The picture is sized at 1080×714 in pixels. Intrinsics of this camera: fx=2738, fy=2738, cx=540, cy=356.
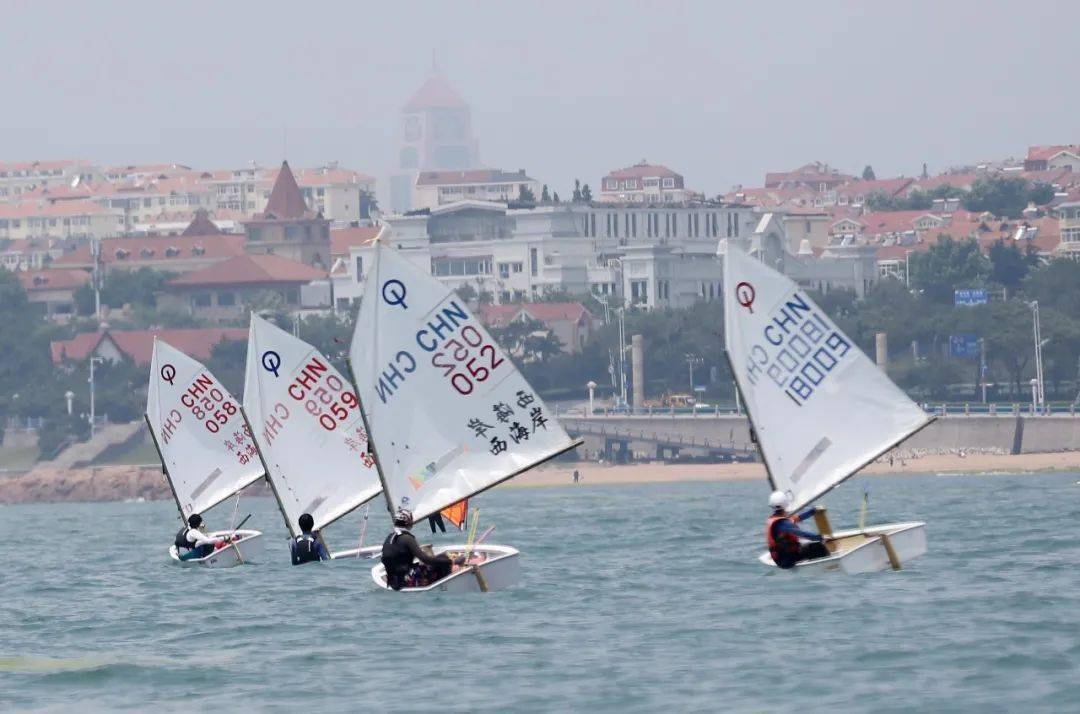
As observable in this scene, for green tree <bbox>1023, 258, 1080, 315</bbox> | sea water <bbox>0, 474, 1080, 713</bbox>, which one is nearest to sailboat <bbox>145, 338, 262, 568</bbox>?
sea water <bbox>0, 474, 1080, 713</bbox>

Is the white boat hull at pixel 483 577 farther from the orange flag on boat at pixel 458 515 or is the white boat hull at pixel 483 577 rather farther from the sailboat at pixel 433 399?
the orange flag on boat at pixel 458 515

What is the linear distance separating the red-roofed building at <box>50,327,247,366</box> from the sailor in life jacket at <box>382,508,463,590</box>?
133 m

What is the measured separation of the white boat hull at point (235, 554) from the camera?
4928cm

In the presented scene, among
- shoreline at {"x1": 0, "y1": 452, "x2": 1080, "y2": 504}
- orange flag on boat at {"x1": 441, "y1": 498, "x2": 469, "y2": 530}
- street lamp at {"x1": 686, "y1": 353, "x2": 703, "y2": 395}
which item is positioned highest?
orange flag on boat at {"x1": 441, "y1": 498, "x2": 469, "y2": 530}

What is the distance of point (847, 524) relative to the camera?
2343 inches

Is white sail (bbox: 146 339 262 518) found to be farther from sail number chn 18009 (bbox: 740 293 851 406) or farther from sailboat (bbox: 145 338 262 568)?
sail number chn 18009 (bbox: 740 293 851 406)

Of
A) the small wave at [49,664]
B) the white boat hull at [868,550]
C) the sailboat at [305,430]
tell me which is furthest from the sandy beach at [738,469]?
the small wave at [49,664]

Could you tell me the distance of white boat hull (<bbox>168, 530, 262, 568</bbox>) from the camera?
49281 mm

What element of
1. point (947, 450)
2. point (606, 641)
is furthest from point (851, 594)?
point (947, 450)

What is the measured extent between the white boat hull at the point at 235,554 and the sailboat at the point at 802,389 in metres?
13.0

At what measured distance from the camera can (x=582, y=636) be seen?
1356 inches

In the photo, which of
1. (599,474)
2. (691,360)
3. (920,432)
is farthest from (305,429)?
(691,360)

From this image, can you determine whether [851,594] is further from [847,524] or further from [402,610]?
[847,524]

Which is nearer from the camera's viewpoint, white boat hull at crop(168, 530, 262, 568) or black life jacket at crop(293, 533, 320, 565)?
black life jacket at crop(293, 533, 320, 565)
